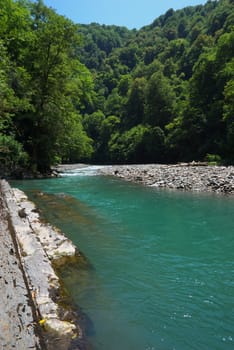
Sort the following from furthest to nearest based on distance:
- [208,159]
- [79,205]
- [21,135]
→ [208,159] < [21,135] < [79,205]

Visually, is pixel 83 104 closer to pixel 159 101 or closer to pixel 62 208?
pixel 62 208

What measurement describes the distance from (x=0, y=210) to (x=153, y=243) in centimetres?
316

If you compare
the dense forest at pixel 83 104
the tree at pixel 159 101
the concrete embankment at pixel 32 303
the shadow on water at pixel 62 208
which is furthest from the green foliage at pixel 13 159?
the tree at pixel 159 101

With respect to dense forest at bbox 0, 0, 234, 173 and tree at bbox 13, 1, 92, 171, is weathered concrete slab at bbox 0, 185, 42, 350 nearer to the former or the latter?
dense forest at bbox 0, 0, 234, 173

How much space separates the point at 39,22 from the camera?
80.7ft

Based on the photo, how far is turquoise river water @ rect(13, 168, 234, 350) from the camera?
3283 mm

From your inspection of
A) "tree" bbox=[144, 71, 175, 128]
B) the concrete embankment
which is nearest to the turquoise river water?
the concrete embankment

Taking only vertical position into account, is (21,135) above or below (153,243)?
above

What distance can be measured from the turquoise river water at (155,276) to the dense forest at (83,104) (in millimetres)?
4594

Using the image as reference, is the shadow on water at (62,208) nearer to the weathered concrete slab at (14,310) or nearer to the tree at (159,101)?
the weathered concrete slab at (14,310)

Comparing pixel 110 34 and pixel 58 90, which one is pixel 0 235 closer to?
pixel 58 90

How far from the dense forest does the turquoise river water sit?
4594 mm

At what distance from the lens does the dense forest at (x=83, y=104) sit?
21156 mm

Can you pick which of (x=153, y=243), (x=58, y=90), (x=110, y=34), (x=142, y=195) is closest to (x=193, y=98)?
(x=58, y=90)
